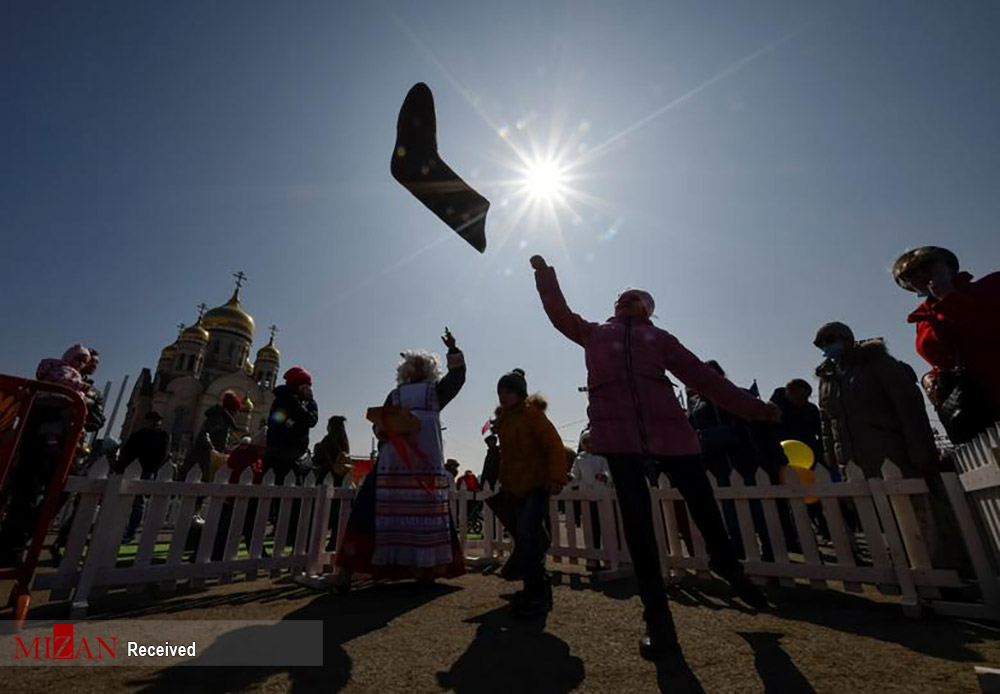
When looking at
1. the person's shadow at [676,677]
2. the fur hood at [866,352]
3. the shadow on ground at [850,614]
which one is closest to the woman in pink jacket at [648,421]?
the person's shadow at [676,677]

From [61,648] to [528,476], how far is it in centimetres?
285

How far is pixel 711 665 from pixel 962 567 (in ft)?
8.30

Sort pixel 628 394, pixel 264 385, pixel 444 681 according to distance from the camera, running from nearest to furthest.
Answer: pixel 444 681
pixel 628 394
pixel 264 385

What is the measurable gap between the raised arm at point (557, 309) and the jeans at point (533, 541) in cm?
130

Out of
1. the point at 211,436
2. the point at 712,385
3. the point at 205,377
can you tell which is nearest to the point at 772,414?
the point at 712,385

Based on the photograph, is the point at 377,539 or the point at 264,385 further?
the point at 264,385

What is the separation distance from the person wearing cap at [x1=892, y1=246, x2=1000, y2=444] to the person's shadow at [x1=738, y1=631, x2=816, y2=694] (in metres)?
1.74

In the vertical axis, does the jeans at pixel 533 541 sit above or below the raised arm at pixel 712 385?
below

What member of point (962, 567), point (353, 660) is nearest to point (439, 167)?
point (353, 660)

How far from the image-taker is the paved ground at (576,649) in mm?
1896

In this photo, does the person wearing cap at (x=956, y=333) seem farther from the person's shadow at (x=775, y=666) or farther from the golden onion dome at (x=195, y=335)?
the golden onion dome at (x=195, y=335)

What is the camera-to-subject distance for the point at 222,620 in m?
2.99

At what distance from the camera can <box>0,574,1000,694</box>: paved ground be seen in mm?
1896

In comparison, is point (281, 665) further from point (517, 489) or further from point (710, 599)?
point (710, 599)
